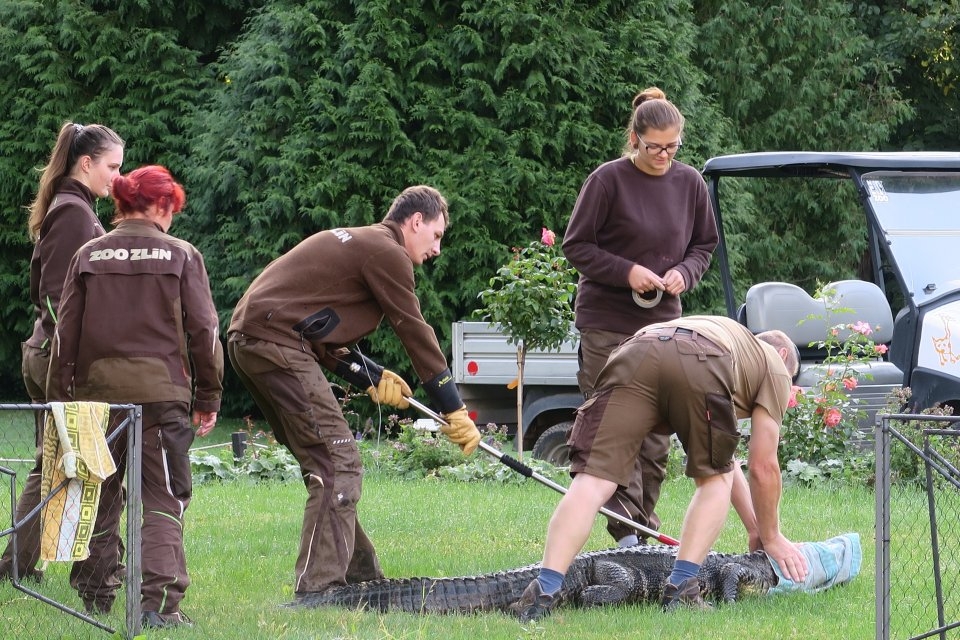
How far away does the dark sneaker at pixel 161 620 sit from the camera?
454cm

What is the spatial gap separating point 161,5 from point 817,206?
10.7 metres

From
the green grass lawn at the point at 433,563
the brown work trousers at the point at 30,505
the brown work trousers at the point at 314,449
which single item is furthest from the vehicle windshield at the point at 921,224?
the brown work trousers at the point at 30,505

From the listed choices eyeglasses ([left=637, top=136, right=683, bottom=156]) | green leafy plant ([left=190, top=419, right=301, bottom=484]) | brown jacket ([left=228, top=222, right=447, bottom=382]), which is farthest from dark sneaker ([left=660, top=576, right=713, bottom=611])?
green leafy plant ([left=190, top=419, right=301, bottom=484])

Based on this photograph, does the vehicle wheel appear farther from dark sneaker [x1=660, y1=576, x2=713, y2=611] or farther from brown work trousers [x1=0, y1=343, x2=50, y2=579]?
brown work trousers [x1=0, y1=343, x2=50, y2=579]

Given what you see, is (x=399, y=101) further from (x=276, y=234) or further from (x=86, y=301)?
(x=86, y=301)

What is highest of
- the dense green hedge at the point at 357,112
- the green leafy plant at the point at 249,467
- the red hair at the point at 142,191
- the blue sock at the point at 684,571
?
the dense green hedge at the point at 357,112

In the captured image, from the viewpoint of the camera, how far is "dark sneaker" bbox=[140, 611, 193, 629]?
4535 mm

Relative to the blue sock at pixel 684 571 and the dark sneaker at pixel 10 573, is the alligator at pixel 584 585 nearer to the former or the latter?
the blue sock at pixel 684 571

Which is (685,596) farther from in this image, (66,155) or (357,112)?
(357,112)

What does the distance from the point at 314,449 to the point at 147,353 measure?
820 millimetres

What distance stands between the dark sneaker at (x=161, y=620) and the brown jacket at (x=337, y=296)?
1.15m

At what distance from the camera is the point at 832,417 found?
828 cm

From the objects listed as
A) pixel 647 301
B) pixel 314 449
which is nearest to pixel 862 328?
pixel 647 301

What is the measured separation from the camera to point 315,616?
184 inches
